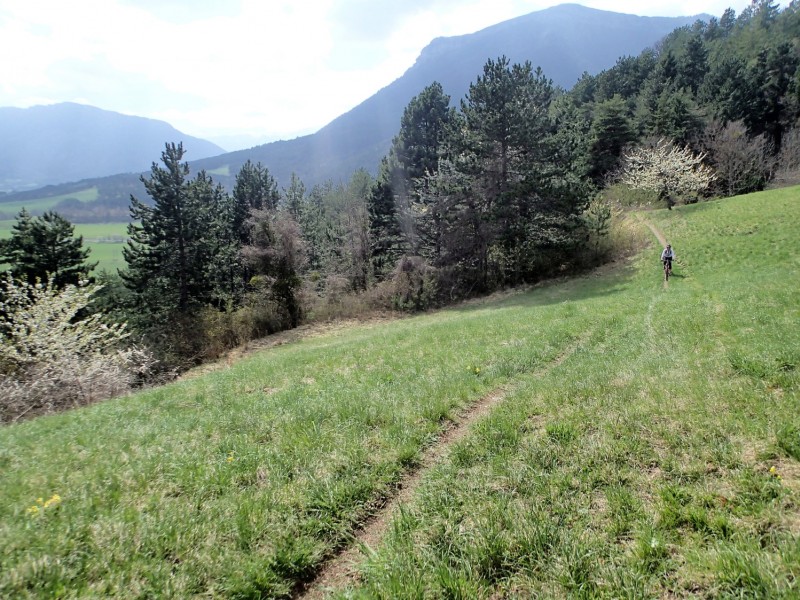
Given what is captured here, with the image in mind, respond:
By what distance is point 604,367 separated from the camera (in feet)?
25.0

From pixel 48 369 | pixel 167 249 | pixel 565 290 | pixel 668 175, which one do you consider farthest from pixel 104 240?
pixel 668 175

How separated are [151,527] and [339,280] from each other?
1229 inches

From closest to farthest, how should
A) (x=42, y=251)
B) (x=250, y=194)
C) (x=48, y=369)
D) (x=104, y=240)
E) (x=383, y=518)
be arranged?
(x=383, y=518) → (x=48, y=369) → (x=42, y=251) → (x=250, y=194) → (x=104, y=240)

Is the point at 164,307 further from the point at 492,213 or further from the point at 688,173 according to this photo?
the point at 688,173

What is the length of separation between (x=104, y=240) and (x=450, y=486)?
184 metres

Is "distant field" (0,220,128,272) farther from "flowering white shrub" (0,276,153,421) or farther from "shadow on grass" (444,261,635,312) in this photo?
"shadow on grass" (444,261,635,312)

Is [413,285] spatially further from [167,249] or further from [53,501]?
[53,501]

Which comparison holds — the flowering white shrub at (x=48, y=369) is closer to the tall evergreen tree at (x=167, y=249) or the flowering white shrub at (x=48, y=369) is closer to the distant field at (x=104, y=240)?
the tall evergreen tree at (x=167, y=249)

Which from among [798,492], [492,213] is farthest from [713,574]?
[492,213]

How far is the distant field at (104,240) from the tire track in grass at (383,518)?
366ft

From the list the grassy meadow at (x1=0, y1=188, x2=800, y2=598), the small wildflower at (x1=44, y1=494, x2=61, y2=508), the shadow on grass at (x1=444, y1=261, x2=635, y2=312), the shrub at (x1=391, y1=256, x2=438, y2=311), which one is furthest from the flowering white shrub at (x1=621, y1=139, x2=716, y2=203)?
the small wildflower at (x1=44, y1=494, x2=61, y2=508)

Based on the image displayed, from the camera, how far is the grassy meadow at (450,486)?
302cm

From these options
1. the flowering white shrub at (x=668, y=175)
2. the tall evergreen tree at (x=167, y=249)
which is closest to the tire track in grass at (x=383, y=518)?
the tall evergreen tree at (x=167, y=249)

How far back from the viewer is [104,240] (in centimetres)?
14775
